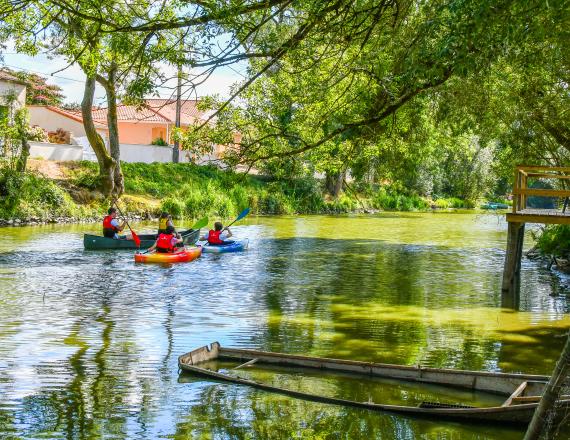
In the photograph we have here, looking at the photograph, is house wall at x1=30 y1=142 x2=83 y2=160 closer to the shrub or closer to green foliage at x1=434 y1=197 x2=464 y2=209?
the shrub

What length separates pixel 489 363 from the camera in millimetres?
11828

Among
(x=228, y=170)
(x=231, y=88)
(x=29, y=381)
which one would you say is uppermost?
(x=231, y=88)

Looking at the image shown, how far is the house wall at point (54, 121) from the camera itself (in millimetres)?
Answer: 57031

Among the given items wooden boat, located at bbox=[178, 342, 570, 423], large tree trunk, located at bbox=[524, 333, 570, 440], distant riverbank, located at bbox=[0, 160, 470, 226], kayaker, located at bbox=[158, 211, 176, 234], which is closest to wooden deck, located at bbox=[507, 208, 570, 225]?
wooden boat, located at bbox=[178, 342, 570, 423]

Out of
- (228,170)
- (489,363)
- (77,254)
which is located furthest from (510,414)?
(77,254)

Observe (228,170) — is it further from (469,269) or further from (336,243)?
(336,243)

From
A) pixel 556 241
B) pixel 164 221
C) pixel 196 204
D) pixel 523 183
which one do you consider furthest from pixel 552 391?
pixel 196 204

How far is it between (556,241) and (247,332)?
15.1 meters

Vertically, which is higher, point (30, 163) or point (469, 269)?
point (30, 163)

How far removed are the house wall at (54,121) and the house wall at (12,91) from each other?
13.0 metres

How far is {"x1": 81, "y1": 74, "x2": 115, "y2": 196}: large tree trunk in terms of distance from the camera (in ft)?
122

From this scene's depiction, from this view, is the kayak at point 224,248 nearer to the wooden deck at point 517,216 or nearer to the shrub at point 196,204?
the wooden deck at point 517,216

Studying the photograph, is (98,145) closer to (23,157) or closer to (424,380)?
(23,157)

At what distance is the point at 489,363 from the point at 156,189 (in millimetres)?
33061
